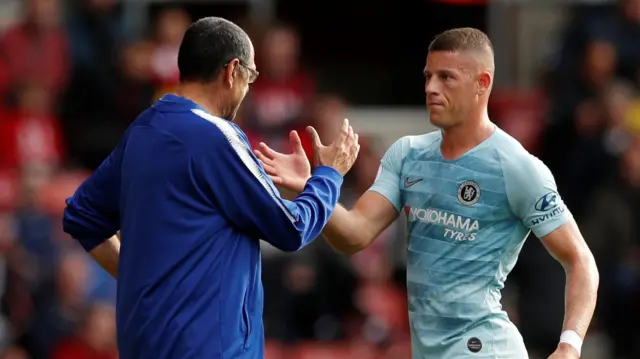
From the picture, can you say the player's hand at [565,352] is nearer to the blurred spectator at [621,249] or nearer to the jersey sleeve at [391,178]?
the jersey sleeve at [391,178]

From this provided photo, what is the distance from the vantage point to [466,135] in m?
6.32

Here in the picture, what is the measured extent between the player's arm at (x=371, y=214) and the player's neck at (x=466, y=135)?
265 mm

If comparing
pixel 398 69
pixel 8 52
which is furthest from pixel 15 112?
pixel 398 69

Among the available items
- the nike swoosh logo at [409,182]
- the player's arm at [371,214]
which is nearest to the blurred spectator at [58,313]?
the player's arm at [371,214]

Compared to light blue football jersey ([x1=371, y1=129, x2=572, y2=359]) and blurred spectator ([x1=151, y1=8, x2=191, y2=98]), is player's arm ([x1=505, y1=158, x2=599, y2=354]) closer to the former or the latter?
light blue football jersey ([x1=371, y1=129, x2=572, y2=359])

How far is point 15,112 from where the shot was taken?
12180 mm

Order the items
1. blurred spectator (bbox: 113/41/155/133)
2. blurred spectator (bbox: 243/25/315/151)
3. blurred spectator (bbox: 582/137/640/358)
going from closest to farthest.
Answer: blurred spectator (bbox: 582/137/640/358) → blurred spectator (bbox: 243/25/315/151) → blurred spectator (bbox: 113/41/155/133)

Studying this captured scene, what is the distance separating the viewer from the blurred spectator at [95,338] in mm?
10578

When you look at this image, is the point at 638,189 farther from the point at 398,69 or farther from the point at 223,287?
the point at 223,287

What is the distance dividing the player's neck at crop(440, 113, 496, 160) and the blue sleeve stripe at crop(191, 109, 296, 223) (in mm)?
988

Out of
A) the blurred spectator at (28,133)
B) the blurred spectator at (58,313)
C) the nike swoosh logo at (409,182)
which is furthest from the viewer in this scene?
the blurred spectator at (28,133)

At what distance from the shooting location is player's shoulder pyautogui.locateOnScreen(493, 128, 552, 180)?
614 centimetres

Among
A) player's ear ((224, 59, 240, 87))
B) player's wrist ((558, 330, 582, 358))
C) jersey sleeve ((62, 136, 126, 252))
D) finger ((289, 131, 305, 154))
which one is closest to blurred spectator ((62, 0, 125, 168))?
jersey sleeve ((62, 136, 126, 252))

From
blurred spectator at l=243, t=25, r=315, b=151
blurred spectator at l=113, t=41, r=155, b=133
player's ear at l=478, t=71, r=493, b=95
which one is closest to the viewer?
player's ear at l=478, t=71, r=493, b=95
